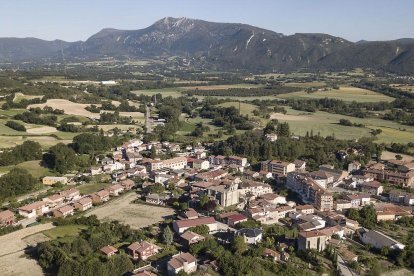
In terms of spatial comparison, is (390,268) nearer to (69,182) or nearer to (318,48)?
(69,182)

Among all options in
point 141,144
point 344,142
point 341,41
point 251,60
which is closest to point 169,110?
point 141,144

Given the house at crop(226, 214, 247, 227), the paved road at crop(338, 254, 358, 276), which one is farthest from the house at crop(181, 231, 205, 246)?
the paved road at crop(338, 254, 358, 276)

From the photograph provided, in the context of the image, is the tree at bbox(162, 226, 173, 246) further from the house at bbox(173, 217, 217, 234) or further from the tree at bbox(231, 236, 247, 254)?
the tree at bbox(231, 236, 247, 254)

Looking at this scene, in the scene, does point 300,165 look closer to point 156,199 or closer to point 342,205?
point 342,205

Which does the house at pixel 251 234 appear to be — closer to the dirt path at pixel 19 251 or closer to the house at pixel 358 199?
the house at pixel 358 199

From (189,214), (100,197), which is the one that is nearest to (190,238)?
(189,214)
